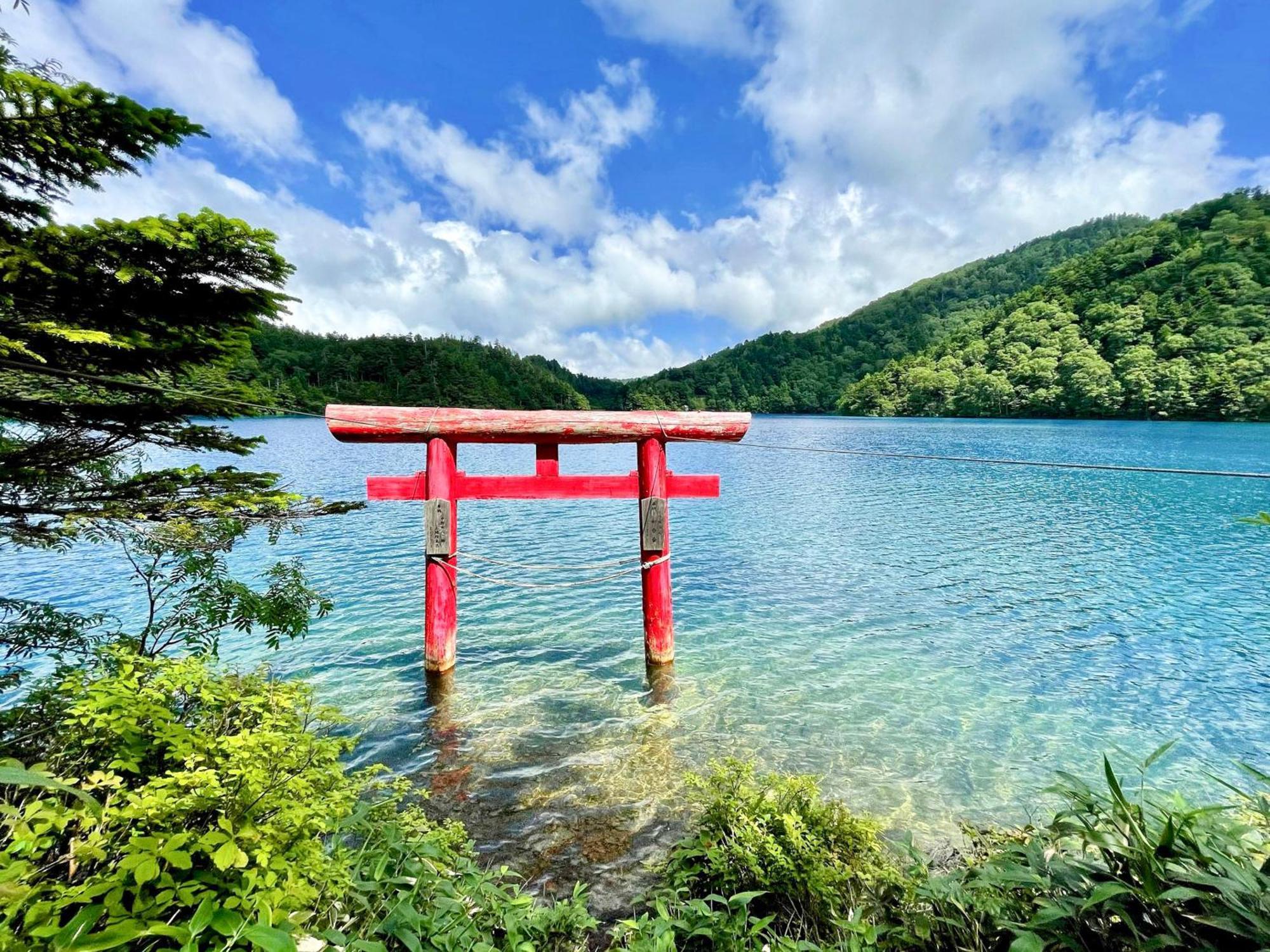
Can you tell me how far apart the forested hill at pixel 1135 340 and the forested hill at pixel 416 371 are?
247 feet

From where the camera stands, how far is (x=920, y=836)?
4180 millimetres

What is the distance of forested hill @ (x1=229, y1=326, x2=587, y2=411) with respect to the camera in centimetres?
10712

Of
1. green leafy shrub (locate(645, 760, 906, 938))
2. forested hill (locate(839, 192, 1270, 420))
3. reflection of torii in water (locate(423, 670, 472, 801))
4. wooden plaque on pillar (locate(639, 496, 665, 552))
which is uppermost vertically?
forested hill (locate(839, 192, 1270, 420))

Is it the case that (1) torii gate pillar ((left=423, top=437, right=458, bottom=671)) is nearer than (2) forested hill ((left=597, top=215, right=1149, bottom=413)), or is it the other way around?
(1) torii gate pillar ((left=423, top=437, right=458, bottom=671))

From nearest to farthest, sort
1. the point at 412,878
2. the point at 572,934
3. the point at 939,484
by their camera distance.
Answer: the point at 412,878
the point at 572,934
the point at 939,484

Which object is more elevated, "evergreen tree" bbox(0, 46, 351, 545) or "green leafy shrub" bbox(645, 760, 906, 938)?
"evergreen tree" bbox(0, 46, 351, 545)

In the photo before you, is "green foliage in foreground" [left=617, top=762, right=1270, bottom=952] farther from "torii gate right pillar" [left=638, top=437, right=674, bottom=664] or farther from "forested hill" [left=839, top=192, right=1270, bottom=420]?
"forested hill" [left=839, top=192, right=1270, bottom=420]

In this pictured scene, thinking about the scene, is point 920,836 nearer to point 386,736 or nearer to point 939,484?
point 386,736

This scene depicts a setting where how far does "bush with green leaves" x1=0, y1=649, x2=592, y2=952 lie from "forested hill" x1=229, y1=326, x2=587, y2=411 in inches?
3854


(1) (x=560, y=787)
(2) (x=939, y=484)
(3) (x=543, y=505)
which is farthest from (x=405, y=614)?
(2) (x=939, y=484)

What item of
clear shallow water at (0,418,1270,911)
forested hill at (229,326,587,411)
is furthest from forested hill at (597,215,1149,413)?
clear shallow water at (0,418,1270,911)

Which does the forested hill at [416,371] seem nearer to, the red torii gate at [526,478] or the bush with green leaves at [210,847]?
the red torii gate at [526,478]

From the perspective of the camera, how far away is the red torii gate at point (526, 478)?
20.2 ft

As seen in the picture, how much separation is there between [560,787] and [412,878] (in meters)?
2.39
